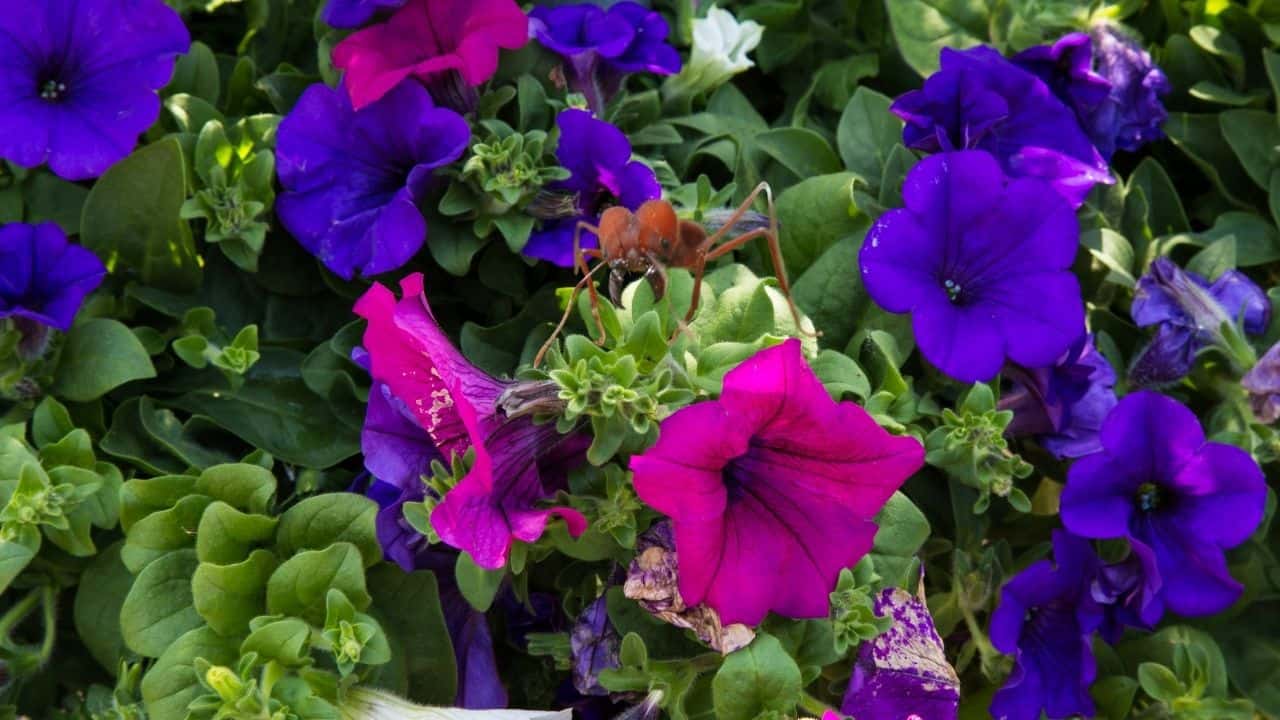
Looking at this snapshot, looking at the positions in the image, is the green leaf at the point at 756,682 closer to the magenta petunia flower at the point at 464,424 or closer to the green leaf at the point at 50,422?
the magenta petunia flower at the point at 464,424

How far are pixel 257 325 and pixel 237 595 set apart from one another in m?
0.35

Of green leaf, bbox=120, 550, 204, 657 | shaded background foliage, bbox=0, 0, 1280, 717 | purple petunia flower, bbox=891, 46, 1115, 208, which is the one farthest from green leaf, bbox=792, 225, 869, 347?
green leaf, bbox=120, 550, 204, 657

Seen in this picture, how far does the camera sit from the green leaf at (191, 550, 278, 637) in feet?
3.11

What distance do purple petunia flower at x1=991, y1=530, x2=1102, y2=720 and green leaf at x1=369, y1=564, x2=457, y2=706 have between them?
1.57 ft

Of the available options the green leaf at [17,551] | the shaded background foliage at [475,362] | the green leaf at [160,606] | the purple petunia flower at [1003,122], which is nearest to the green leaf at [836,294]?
the shaded background foliage at [475,362]

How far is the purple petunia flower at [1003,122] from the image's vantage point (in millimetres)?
1170

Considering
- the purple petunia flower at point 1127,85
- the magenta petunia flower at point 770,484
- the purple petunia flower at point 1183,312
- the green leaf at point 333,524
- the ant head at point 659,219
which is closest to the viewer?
the magenta petunia flower at point 770,484

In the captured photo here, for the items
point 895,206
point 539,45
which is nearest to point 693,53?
point 539,45

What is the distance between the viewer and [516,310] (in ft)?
4.08

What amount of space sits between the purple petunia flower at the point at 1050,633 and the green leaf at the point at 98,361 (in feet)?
2.56

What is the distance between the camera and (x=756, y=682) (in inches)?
34.7

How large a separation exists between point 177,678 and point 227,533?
0.12 meters

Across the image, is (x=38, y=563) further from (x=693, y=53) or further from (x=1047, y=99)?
(x=1047, y=99)

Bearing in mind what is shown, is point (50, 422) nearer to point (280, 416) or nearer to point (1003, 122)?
point (280, 416)
